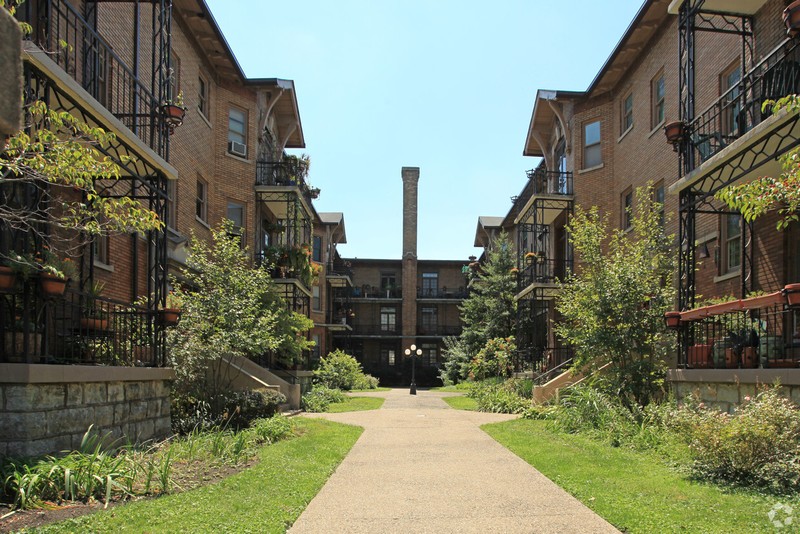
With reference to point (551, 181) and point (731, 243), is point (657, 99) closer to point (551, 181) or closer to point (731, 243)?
point (731, 243)

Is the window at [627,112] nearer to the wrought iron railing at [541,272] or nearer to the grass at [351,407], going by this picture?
the wrought iron railing at [541,272]

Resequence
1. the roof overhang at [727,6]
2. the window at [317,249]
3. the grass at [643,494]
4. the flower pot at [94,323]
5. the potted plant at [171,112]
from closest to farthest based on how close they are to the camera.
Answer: the grass at [643,494] → the flower pot at [94,323] → the potted plant at [171,112] → the roof overhang at [727,6] → the window at [317,249]

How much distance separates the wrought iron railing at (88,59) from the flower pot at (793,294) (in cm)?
926

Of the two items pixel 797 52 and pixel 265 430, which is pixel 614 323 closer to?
pixel 797 52

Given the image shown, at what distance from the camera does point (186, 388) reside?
42.2ft

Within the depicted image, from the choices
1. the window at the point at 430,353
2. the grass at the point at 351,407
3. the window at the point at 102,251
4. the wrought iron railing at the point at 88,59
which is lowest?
the window at the point at 430,353

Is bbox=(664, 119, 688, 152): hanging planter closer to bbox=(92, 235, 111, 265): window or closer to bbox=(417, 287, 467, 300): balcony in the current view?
bbox=(92, 235, 111, 265): window

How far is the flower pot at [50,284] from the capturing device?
7.52m

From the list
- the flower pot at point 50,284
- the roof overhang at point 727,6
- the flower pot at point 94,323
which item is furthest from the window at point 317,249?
the flower pot at point 50,284

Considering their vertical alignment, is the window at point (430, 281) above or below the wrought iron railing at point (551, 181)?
below

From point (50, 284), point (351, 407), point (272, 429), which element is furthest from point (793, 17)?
point (351, 407)

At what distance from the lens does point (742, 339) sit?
10.1 metres

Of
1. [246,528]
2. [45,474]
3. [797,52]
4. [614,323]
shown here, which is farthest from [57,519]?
[797,52]

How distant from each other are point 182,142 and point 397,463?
451 inches
